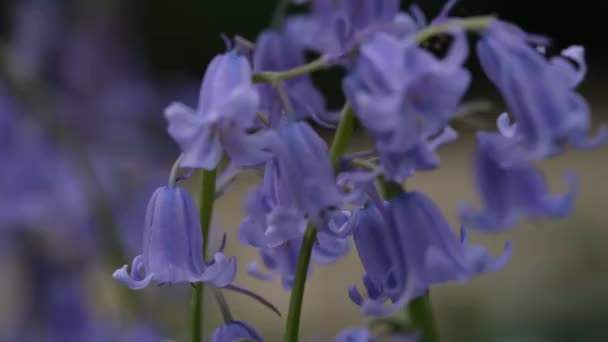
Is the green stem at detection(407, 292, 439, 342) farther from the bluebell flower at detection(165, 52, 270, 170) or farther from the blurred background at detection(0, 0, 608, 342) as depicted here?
the blurred background at detection(0, 0, 608, 342)

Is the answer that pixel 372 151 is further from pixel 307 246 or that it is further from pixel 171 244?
pixel 171 244

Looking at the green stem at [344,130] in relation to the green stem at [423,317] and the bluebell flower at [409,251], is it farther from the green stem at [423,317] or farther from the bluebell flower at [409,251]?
the green stem at [423,317]

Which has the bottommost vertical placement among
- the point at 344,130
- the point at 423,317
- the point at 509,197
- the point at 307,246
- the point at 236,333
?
the point at 509,197

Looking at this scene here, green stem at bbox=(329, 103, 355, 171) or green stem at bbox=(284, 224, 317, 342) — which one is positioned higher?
→ green stem at bbox=(329, 103, 355, 171)

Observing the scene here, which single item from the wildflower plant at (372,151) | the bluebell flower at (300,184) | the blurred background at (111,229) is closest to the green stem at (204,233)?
the wildflower plant at (372,151)

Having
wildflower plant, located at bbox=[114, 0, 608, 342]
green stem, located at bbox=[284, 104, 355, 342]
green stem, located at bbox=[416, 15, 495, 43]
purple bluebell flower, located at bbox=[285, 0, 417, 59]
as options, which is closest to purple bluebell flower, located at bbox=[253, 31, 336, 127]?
purple bluebell flower, located at bbox=[285, 0, 417, 59]

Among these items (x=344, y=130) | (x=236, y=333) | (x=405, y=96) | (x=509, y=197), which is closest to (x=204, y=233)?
(x=236, y=333)
